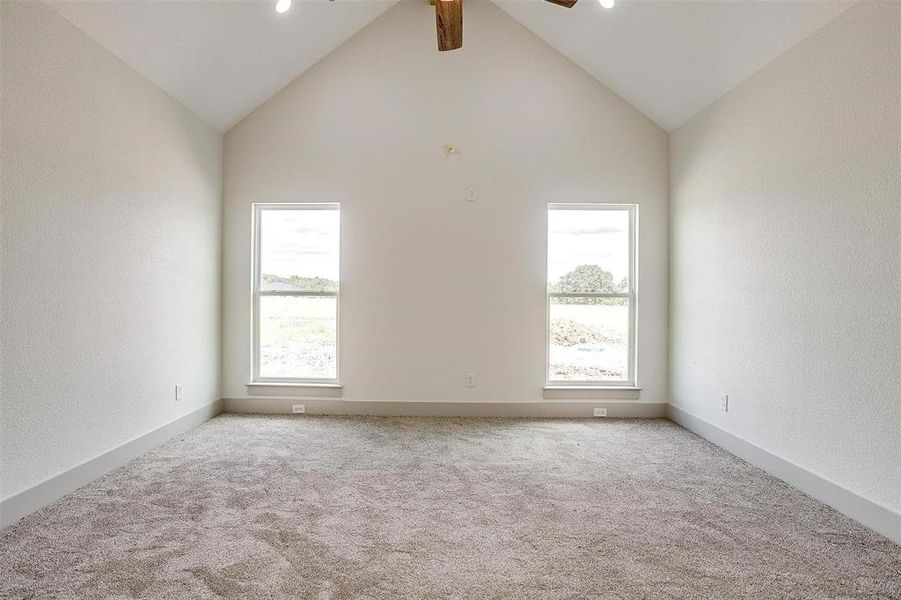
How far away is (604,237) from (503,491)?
2.73 meters

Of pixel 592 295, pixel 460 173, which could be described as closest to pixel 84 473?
pixel 460 173

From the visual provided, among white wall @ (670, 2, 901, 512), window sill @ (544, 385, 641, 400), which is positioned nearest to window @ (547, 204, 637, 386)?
window sill @ (544, 385, 641, 400)

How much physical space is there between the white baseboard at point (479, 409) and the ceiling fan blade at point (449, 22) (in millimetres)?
2981

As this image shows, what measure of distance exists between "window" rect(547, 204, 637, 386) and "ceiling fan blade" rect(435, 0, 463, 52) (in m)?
1.95

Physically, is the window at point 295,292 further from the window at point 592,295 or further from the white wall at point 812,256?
the white wall at point 812,256

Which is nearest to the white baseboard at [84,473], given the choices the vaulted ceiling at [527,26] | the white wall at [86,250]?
the white wall at [86,250]

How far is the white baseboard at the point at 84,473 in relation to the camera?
2301 mm

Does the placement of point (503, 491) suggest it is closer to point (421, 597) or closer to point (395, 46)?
point (421, 597)

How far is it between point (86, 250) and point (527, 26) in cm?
396

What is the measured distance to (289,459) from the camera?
128 inches

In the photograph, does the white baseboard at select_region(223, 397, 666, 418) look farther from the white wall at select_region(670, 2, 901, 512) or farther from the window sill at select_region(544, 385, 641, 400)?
the white wall at select_region(670, 2, 901, 512)

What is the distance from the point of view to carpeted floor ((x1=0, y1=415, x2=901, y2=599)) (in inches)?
72.7

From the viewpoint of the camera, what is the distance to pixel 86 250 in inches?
111

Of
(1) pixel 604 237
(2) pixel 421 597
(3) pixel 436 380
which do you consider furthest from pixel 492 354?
(2) pixel 421 597
